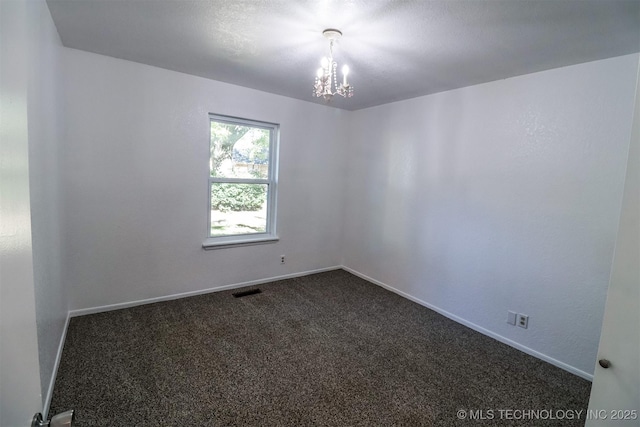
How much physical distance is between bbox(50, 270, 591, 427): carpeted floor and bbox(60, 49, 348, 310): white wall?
0.41 metres

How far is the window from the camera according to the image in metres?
3.66

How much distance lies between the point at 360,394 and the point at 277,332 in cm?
101

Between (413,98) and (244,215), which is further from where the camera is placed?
(244,215)

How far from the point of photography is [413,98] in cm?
365

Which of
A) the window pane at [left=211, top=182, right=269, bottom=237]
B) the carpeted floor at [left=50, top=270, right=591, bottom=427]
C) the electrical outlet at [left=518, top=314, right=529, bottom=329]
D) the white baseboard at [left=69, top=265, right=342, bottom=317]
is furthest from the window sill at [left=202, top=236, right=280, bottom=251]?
the electrical outlet at [left=518, top=314, right=529, bottom=329]

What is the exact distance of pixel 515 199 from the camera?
278cm

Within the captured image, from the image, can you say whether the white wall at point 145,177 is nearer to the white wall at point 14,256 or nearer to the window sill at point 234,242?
the window sill at point 234,242

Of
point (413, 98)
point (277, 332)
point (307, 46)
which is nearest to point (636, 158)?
point (307, 46)

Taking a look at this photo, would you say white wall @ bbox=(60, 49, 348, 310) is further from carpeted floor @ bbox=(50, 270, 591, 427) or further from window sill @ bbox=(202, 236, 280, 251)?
carpeted floor @ bbox=(50, 270, 591, 427)

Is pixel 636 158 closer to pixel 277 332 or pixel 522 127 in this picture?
pixel 522 127

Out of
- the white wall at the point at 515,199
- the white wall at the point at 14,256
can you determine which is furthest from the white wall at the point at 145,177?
the white wall at the point at 14,256

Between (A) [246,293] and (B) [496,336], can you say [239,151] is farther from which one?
(B) [496,336]

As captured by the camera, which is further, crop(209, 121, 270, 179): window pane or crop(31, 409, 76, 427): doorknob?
crop(209, 121, 270, 179): window pane

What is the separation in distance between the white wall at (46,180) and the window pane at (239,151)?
4.70ft
